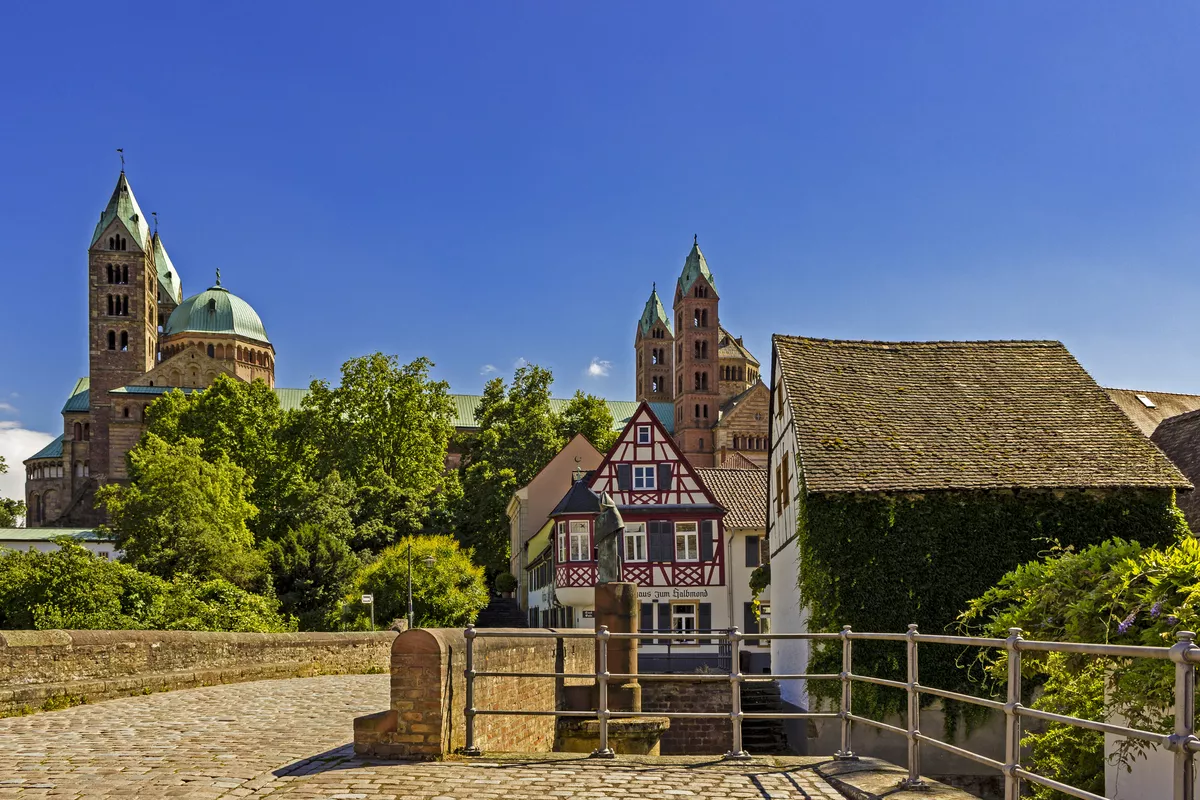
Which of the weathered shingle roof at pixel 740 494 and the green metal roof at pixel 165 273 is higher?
the green metal roof at pixel 165 273

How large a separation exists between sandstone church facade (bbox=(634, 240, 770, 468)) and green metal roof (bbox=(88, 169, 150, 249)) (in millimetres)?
50668

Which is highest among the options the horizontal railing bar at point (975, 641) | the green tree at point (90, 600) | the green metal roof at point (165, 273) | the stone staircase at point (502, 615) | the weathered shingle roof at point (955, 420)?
the green metal roof at point (165, 273)

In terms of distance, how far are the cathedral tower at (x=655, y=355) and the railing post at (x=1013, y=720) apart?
380ft

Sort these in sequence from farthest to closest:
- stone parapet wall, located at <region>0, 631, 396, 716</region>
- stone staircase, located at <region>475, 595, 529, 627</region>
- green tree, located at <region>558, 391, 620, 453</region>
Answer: green tree, located at <region>558, 391, 620, 453</region>
stone staircase, located at <region>475, 595, 529, 627</region>
stone parapet wall, located at <region>0, 631, 396, 716</region>

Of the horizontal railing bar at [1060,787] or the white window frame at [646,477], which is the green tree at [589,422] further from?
the horizontal railing bar at [1060,787]

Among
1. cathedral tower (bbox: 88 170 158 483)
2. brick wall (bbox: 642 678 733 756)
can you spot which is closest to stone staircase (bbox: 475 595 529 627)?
brick wall (bbox: 642 678 733 756)

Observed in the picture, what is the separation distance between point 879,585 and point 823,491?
6.72ft

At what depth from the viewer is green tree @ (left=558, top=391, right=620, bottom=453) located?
67.0 metres

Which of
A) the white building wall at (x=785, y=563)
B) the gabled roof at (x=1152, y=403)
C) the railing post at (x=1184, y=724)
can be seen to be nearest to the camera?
the railing post at (x=1184, y=724)

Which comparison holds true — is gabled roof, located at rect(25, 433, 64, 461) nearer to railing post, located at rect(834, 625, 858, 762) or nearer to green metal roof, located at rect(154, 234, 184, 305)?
green metal roof, located at rect(154, 234, 184, 305)

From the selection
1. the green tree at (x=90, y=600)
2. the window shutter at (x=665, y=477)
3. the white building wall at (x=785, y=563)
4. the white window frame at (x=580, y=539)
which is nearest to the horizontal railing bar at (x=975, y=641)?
the white building wall at (x=785, y=563)

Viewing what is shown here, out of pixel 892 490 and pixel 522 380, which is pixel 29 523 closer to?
pixel 522 380

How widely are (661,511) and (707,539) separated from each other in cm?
178

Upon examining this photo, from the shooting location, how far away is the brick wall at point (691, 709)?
23.1m
